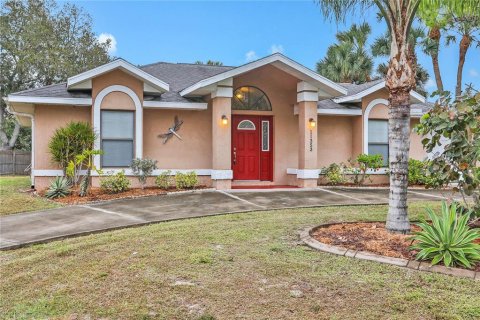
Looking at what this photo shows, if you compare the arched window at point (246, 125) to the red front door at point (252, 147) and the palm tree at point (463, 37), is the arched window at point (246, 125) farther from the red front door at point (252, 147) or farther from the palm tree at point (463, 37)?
the palm tree at point (463, 37)

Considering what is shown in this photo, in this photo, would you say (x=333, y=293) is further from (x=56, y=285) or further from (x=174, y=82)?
(x=174, y=82)

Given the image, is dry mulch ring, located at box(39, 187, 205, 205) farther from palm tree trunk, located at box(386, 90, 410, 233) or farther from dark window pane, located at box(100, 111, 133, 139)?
palm tree trunk, located at box(386, 90, 410, 233)

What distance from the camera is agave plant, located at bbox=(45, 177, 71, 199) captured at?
37.7 ft

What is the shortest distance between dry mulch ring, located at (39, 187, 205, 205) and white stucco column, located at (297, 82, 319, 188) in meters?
4.68

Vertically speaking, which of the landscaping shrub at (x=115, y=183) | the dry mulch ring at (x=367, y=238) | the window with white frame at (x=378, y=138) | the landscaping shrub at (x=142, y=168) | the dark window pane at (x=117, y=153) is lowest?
the dry mulch ring at (x=367, y=238)

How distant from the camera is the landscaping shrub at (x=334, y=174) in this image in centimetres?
1491

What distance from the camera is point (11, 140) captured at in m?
32.0

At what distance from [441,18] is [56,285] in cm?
1777

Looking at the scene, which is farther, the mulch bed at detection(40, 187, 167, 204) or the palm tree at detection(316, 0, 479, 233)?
the mulch bed at detection(40, 187, 167, 204)

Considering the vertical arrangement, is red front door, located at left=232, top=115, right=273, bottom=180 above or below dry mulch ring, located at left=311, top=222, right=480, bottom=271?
above

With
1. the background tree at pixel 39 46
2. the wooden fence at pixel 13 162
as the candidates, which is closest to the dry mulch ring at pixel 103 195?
the wooden fence at pixel 13 162

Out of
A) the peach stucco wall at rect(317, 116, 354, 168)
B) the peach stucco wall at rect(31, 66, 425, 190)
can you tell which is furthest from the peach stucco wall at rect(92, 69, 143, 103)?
the peach stucco wall at rect(317, 116, 354, 168)

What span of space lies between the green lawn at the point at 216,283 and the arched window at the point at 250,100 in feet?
29.3

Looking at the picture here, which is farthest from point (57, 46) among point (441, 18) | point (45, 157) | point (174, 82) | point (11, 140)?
point (441, 18)
